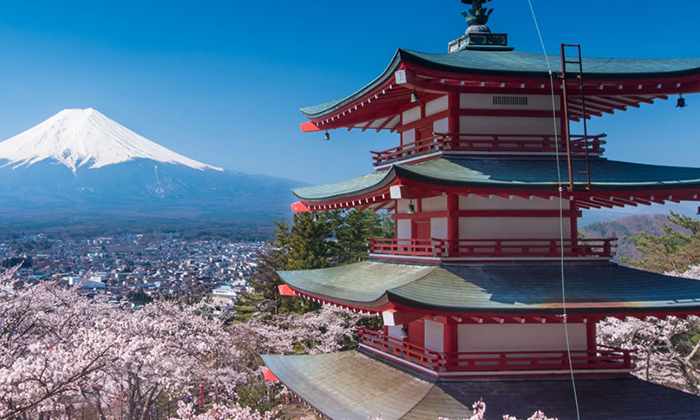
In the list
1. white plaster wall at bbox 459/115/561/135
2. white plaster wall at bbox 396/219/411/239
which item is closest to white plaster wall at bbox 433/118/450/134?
white plaster wall at bbox 459/115/561/135

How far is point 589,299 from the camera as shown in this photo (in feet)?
30.1

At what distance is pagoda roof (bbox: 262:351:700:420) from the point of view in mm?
8844

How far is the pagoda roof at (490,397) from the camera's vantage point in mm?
8844

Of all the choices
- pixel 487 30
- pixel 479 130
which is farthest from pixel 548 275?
pixel 487 30

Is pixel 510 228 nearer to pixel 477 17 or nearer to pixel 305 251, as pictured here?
pixel 477 17

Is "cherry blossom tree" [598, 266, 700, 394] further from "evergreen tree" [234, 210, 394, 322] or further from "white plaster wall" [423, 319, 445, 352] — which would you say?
"evergreen tree" [234, 210, 394, 322]

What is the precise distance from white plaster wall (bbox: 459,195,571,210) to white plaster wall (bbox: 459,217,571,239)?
21 centimetres

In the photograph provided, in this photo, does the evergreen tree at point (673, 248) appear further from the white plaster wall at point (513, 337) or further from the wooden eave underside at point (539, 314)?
the wooden eave underside at point (539, 314)

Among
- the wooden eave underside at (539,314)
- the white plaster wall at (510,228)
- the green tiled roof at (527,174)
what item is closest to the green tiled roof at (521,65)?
the green tiled roof at (527,174)

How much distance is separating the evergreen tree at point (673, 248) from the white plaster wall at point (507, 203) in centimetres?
2618

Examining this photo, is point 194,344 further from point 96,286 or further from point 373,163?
point 96,286

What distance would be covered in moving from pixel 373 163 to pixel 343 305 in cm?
384

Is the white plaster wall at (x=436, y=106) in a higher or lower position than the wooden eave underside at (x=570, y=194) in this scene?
higher

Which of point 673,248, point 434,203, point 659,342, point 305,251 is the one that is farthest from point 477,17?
point 673,248
